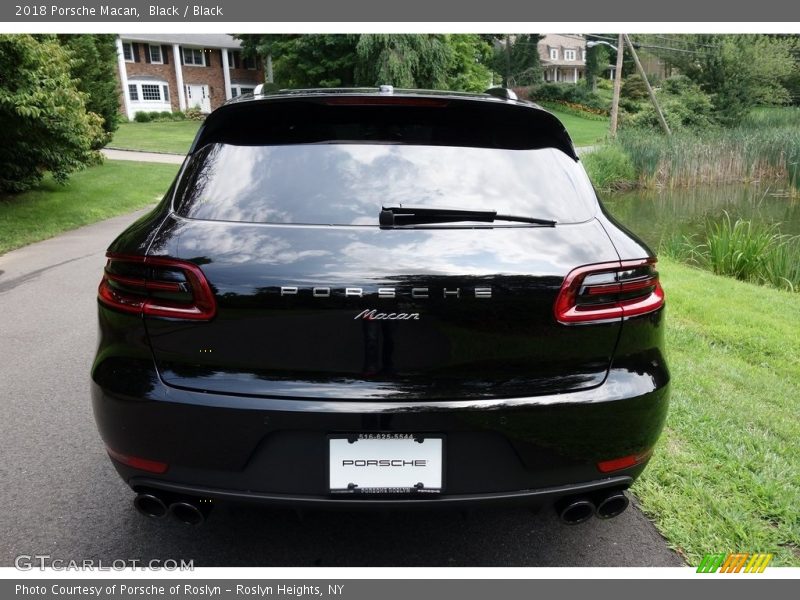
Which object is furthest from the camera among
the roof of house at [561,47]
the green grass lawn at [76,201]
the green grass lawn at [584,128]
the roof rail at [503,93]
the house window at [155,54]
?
the roof of house at [561,47]

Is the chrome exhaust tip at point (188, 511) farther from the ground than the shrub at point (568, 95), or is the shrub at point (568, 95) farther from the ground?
the chrome exhaust tip at point (188, 511)

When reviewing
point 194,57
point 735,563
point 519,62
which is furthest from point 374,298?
point 519,62

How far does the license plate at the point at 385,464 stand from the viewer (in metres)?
2.13

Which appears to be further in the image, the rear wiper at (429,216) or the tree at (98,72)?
the tree at (98,72)

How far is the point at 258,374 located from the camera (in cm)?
215

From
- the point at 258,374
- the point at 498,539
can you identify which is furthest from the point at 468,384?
the point at 498,539

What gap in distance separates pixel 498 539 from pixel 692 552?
31.1 inches

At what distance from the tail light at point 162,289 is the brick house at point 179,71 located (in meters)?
52.1

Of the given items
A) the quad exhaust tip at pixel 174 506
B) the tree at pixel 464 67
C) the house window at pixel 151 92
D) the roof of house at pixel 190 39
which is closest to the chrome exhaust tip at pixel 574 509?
the quad exhaust tip at pixel 174 506

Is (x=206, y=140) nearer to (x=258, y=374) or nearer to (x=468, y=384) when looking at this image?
(x=258, y=374)

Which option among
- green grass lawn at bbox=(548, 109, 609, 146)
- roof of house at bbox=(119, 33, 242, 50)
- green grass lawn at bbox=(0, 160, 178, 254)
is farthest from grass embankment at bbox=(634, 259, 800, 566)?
roof of house at bbox=(119, 33, 242, 50)

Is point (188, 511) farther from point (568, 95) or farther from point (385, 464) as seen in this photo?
point (568, 95)

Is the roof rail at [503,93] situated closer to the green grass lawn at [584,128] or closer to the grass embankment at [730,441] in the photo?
the grass embankment at [730,441]

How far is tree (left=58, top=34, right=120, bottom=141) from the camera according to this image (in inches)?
728
